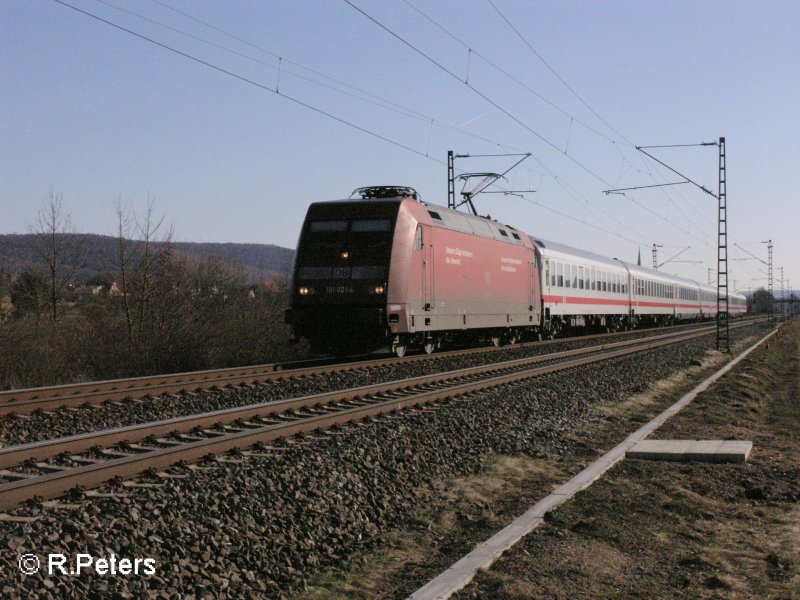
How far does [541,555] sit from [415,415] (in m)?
6.03

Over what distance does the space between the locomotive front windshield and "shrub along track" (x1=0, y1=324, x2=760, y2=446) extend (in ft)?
5.85

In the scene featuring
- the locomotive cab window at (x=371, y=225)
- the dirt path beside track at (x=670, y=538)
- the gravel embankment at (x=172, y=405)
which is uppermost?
the locomotive cab window at (x=371, y=225)

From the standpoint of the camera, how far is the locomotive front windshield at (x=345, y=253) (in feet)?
60.3

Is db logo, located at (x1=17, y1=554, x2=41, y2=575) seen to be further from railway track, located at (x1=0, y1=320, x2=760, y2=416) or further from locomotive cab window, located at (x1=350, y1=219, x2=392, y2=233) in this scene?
locomotive cab window, located at (x1=350, y1=219, x2=392, y2=233)

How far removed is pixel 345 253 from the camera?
18781mm

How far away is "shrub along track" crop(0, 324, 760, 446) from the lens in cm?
1030

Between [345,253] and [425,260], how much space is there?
1.92 m

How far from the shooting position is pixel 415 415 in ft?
37.7

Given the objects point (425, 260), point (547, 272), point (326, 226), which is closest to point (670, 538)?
point (425, 260)

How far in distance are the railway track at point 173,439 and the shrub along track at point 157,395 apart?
134 cm

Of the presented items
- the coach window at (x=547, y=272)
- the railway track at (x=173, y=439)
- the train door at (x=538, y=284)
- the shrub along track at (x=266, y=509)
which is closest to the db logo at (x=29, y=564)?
the shrub along track at (x=266, y=509)

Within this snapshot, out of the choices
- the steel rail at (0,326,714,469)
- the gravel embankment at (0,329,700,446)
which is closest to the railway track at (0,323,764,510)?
the steel rail at (0,326,714,469)

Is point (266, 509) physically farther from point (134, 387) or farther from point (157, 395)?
point (134, 387)

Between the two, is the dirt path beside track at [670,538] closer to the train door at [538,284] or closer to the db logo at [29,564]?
the db logo at [29,564]
